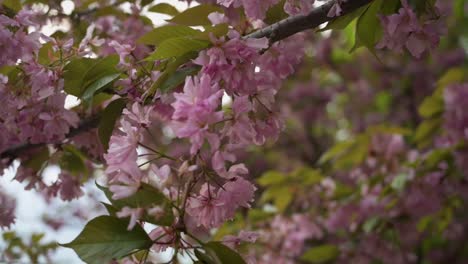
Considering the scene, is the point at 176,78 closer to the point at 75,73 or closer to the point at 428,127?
the point at 75,73

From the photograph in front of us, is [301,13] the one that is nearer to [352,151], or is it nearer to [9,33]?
[9,33]

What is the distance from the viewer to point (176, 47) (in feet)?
2.51

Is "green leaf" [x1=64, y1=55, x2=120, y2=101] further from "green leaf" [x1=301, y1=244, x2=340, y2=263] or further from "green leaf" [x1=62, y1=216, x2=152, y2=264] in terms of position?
"green leaf" [x1=301, y1=244, x2=340, y2=263]

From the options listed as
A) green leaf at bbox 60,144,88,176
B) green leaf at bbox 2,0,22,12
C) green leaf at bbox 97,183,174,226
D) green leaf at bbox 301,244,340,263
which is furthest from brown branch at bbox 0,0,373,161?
green leaf at bbox 301,244,340,263

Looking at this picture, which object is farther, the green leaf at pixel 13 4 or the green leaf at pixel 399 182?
the green leaf at pixel 399 182

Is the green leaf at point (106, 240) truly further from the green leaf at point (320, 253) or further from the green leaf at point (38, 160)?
the green leaf at point (320, 253)

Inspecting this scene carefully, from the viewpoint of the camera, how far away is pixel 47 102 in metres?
0.94

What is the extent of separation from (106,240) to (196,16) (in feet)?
1.55

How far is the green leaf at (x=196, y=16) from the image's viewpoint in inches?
38.8

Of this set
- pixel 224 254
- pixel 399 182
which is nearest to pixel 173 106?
pixel 224 254

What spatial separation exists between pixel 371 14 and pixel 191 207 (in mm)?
447

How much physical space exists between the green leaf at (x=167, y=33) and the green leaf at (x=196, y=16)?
0.46ft

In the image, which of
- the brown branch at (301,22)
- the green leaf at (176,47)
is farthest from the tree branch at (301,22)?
the green leaf at (176,47)

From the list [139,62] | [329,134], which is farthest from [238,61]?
[329,134]
